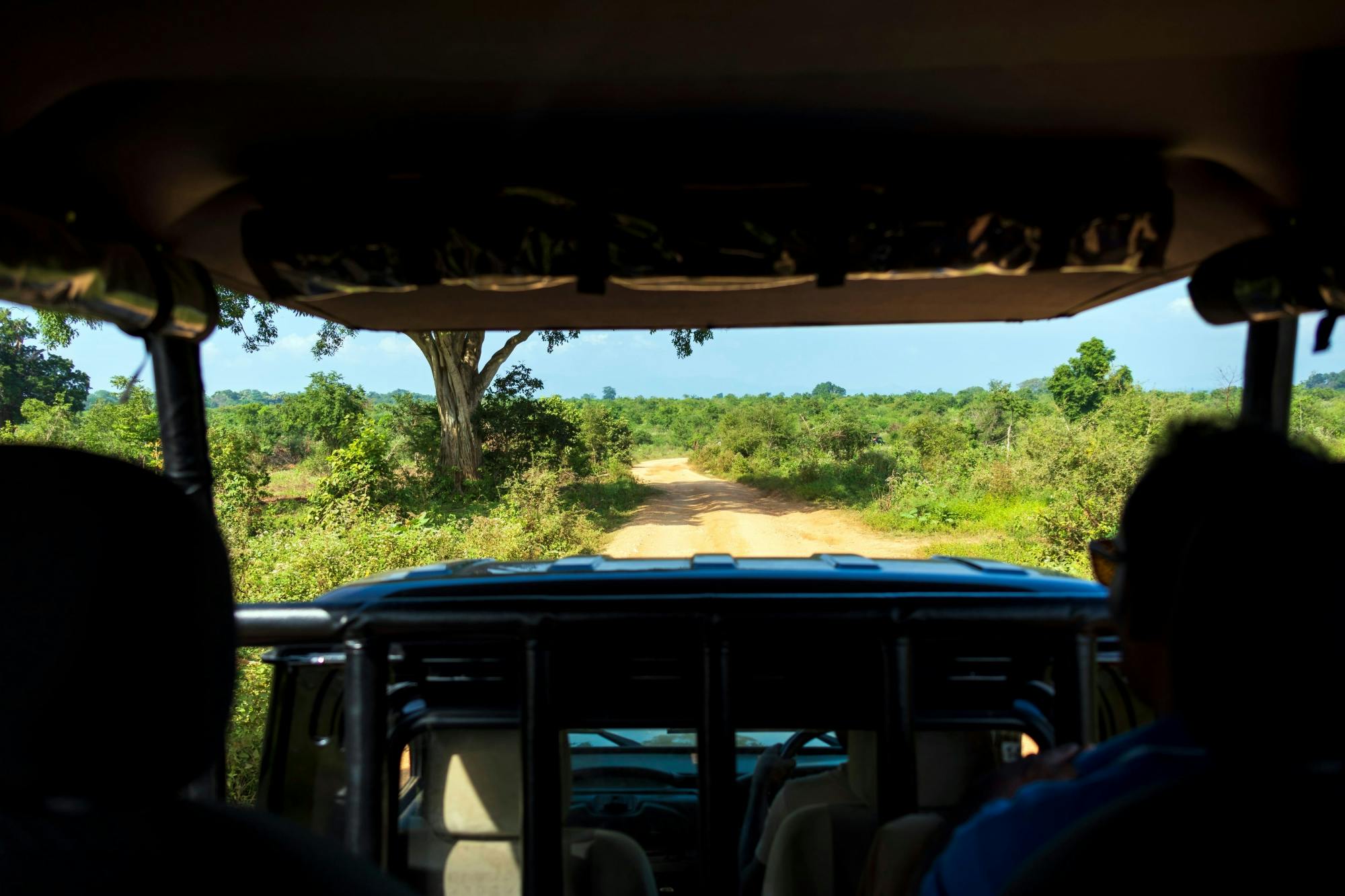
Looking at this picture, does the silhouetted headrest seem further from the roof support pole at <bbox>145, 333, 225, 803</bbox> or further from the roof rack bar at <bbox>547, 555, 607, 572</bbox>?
the roof support pole at <bbox>145, 333, 225, 803</bbox>

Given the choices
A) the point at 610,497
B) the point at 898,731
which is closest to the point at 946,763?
the point at 898,731

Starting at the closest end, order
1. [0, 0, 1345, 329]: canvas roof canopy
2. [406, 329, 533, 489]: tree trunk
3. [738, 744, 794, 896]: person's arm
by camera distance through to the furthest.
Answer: [0, 0, 1345, 329]: canvas roof canopy
[738, 744, 794, 896]: person's arm
[406, 329, 533, 489]: tree trunk

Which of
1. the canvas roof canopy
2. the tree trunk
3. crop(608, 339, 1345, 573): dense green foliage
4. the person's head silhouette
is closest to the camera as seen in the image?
the person's head silhouette

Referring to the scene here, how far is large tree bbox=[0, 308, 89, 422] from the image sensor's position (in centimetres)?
1124

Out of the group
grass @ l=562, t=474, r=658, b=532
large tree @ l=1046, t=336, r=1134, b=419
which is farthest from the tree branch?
large tree @ l=1046, t=336, r=1134, b=419

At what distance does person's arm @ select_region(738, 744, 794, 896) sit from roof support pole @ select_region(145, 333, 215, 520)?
1.63 metres

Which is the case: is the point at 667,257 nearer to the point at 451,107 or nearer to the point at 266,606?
the point at 451,107

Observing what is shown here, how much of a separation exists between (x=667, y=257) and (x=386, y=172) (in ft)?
2.27

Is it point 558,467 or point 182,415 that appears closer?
point 182,415

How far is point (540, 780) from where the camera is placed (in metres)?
1.73

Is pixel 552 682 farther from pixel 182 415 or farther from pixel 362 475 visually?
pixel 362 475

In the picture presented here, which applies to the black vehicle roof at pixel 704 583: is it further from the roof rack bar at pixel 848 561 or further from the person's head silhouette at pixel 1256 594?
the person's head silhouette at pixel 1256 594

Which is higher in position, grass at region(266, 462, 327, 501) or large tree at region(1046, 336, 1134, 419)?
large tree at region(1046, 336, 1134, 419)

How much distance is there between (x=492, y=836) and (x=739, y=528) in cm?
1371
